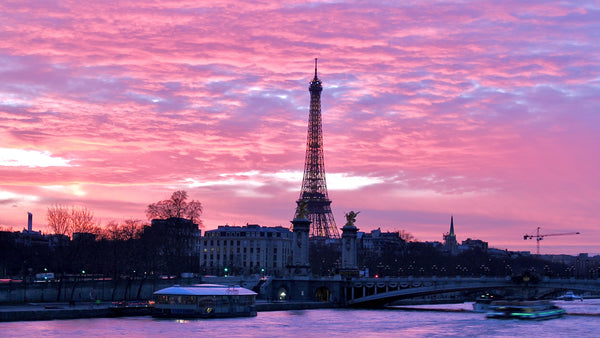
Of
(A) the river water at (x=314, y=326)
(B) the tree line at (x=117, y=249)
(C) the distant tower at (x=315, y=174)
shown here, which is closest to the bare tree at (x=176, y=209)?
(B) the tree line at (x=117, y=249)

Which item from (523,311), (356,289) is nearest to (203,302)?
(356,289)

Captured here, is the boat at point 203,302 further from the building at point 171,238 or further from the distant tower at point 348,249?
the distant tower at point 348,249

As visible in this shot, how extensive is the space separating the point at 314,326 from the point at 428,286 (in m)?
24.6

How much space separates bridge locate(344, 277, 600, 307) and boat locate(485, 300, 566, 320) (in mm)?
1728

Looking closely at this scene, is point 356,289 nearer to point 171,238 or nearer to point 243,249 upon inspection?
point 171,238

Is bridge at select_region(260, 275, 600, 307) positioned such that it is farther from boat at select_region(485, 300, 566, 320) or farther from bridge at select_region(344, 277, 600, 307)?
boat at select_region(485, 300, 566, 320)

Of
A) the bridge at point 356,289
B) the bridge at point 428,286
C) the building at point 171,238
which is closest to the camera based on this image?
the bridge at point 428,286

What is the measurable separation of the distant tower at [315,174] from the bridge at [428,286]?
6131 cm

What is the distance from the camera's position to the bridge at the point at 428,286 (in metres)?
83.6

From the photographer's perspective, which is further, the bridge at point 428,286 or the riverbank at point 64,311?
the bridge at point 428,286

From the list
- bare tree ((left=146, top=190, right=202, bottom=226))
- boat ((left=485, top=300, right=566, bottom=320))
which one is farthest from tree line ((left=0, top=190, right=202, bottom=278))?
boat ((left=485, top=300, right=566, bottom=320))

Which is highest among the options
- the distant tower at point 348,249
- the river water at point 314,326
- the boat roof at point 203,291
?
the distant tower at point 348,249

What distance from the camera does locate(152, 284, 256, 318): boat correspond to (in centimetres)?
7381

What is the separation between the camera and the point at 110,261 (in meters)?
91.8
